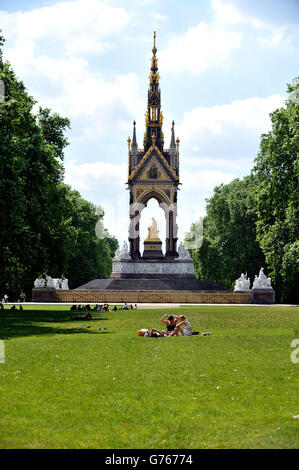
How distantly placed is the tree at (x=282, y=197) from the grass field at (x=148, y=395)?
1815cm

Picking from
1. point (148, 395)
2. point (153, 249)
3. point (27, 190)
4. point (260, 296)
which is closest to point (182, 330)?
point (148, 395)

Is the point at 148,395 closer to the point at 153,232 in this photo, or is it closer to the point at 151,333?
the point at 151,333

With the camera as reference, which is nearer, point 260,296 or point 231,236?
point 260,296

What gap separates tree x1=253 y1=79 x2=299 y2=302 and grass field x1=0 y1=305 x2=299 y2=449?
59.5 ft

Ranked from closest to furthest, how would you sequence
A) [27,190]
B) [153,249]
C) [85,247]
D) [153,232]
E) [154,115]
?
[27,190] < [153,249] < [153,232] < [154,115] < [85,247]

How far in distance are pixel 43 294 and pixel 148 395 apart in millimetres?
44999

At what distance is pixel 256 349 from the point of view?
1497cm

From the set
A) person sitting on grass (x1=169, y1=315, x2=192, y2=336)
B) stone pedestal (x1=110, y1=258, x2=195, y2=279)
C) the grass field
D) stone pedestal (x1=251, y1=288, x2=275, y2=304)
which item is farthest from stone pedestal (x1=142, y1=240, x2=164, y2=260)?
the grass field

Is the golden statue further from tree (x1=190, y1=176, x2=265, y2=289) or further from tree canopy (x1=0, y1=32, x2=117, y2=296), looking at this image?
tree canopy (x1=0, y1=32, x2=117, y2=296)

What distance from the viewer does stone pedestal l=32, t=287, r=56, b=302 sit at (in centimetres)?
5250

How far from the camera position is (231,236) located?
65.8 metres

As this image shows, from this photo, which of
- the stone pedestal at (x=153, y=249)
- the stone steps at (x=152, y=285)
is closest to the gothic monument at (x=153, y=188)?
the stone pedestal at (x=153, y=249)

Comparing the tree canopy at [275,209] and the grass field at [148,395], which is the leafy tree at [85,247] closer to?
the tree canopy at [275,209]
